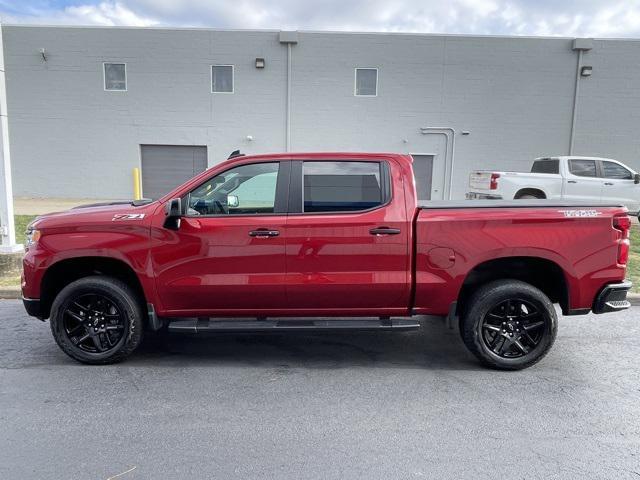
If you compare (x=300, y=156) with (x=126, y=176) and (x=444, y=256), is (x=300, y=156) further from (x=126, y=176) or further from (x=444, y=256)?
(x=126, y=176)

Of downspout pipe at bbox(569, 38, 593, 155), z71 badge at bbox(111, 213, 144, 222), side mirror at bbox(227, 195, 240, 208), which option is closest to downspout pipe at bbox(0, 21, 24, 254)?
z71 badge at bbox(111, 213, 144, 222)

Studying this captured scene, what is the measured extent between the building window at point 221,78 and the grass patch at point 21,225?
835 cm

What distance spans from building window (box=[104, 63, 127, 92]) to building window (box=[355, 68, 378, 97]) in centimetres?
890

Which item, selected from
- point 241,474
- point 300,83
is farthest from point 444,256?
point 300,83

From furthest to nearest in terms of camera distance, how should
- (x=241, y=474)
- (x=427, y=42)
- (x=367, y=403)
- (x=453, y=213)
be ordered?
(x=427, y=42) < (x=453, y=213) < (x=367, y=403) < (x=241, y=474)

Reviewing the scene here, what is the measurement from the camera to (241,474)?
9.16ft

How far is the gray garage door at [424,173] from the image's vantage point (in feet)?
62.1

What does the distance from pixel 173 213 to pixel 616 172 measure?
43.8 feet

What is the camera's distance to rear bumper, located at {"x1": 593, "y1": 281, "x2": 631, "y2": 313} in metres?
4.22

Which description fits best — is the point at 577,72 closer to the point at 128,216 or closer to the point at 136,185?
the point at 136,185

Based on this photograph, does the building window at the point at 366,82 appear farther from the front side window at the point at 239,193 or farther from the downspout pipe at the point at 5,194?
the front side window at the point at 239,193

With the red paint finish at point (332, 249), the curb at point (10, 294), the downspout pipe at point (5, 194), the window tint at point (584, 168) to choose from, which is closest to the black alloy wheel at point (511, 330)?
the red paint finish at point (332, 249)

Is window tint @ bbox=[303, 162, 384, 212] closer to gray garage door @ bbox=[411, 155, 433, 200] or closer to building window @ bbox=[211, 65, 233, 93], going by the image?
gray garage door @ bbox=[411, 155, 433, 200]

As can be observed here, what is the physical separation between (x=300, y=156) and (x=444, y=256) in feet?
5.11
